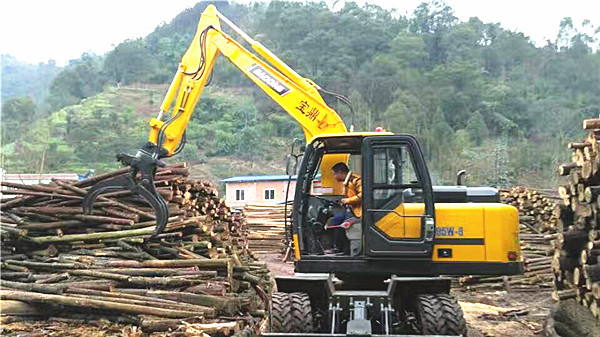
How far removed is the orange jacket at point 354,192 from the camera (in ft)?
25.2

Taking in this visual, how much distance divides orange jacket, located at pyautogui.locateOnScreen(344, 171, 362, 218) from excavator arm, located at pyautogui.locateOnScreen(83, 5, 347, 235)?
254cm

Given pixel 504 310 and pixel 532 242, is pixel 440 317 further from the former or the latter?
pixel 532 242

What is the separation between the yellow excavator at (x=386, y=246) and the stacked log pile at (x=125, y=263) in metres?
1.78

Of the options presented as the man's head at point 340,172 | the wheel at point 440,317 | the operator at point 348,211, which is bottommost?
the wheel at point 440,317

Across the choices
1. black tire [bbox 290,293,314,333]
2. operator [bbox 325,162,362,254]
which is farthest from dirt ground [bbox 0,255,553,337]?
operator [bbox 325,162,362,254]

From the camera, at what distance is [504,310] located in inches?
476

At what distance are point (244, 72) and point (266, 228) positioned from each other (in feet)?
45.7

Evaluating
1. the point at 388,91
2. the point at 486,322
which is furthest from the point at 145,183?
the point at 388,91

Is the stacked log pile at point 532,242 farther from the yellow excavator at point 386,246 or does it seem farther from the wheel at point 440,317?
the wheel at point 440,317

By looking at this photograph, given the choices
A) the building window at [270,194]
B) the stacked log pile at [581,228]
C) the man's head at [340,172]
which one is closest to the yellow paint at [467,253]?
the man's head at [340,172]

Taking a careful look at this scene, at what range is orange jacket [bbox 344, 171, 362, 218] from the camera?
302 inches

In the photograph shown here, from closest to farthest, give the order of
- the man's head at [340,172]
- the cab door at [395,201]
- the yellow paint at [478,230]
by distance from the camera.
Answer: the cab door at [395,201]
the yellow paint at [478,230]
the man's head at [340,172]

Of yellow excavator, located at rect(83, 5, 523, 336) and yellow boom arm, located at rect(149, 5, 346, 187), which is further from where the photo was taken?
yellow boom arm, located at rect(149, 5, 346, 187)

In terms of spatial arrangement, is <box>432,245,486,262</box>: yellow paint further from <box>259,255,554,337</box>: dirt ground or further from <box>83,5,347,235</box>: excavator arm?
<box>83,5,347,235</box>: excavator arm
